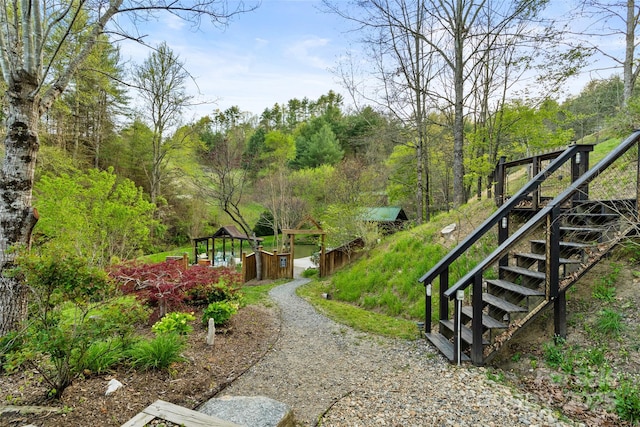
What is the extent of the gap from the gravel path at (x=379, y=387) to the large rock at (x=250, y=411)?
230 mm

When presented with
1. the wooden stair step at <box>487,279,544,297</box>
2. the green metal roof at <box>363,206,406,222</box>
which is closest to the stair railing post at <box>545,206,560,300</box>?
the wooden stair step at <box>487,279,544,297</box>

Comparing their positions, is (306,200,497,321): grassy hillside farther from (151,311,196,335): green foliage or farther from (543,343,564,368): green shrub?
(151,311,196,335): green foliage

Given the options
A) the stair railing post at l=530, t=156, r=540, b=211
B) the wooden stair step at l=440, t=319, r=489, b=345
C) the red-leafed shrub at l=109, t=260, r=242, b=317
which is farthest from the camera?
the red-leafed shrub at l=109, t=260, r=242, b=317

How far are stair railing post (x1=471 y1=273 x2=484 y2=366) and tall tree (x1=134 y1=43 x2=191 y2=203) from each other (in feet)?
44.4

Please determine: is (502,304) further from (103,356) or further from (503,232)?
(103,356)

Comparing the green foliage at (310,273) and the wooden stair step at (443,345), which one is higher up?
the wooden stair step at (443,345)

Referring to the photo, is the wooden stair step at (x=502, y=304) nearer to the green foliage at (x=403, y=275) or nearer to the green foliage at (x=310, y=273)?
the green foliage at (x=403, y=275)

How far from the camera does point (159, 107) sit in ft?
53.5

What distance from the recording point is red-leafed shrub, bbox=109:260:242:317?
486 cm

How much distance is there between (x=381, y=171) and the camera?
57.8 ft

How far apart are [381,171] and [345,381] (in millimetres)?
15285

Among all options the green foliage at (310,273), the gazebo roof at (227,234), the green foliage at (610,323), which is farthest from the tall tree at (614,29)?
the gazebo roof at (227,234)

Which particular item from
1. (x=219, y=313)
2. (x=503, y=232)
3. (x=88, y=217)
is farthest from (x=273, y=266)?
(x=503, y=232)

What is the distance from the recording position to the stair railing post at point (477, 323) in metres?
3.20
